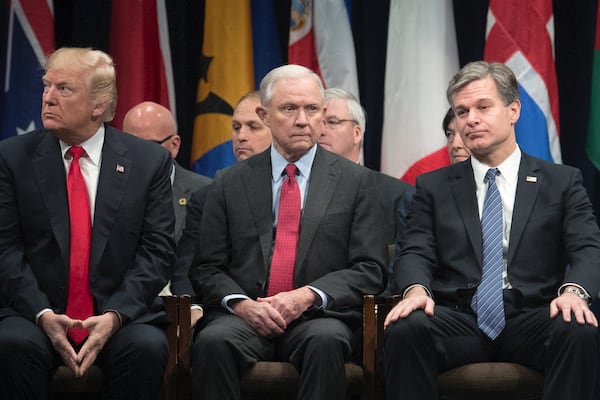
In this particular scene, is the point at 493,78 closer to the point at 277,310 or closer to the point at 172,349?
the point at 277,310

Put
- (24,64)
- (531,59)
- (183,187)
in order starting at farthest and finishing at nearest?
(24,64) < (531,59) < (183,187)

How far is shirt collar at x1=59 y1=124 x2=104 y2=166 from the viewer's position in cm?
424

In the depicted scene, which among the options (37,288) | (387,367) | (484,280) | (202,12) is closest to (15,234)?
(37,288)

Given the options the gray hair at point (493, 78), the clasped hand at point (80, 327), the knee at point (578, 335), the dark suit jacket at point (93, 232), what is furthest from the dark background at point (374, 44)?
the clasped hand at point (80, 327)

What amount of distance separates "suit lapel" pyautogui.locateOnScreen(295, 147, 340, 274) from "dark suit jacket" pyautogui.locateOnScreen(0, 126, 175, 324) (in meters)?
0.53

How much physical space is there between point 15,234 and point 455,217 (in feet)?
5.76

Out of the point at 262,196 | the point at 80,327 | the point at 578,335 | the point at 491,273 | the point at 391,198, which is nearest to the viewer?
the point at 578,335

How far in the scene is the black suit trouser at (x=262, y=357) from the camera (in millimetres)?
3881

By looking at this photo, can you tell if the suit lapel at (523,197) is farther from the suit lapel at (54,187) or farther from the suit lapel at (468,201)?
the suit lapel at (54,187)

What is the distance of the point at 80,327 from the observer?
3898mm

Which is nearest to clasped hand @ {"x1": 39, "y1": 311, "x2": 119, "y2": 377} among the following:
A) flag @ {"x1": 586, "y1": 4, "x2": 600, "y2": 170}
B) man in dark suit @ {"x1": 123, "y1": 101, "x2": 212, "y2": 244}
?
man in dark suit @ {"x1": 123, "y1": 101, "x2": 212, "y2": 244}

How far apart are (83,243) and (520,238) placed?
172 cm

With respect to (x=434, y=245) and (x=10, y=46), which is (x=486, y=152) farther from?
(x=10, y=46)

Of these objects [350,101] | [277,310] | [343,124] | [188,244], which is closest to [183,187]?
[188,244]
